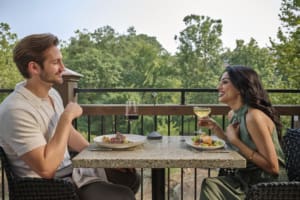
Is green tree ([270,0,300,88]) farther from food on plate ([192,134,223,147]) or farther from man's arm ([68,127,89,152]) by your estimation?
man's arm ([68,127,89,152])

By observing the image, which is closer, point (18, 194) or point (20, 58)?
point (18, 194)

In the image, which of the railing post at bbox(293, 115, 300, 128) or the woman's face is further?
the railing post at bbox(293, 115, 300, 128)

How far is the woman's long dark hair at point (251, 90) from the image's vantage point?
1.75m

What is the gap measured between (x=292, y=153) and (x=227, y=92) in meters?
0.56

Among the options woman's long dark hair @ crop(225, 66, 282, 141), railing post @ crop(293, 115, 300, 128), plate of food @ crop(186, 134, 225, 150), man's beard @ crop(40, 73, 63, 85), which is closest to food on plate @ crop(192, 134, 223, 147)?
plate of food @ crop(186, 134, 225, 150)

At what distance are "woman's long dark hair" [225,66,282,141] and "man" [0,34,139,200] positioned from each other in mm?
877

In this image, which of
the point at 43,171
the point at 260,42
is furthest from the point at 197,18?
the point at 43,171

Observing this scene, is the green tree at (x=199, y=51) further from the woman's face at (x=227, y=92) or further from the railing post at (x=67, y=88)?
the woman's face at (x=227, y=92)

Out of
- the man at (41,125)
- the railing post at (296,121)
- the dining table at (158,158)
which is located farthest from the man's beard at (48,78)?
the railing post at (296,121)

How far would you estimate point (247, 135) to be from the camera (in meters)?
1.71

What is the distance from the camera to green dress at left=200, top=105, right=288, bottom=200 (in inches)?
61.5

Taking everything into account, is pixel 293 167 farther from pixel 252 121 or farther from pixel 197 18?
pixel 197 18

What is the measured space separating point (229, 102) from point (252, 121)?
0.90ft

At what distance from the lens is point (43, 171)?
4.35ft
